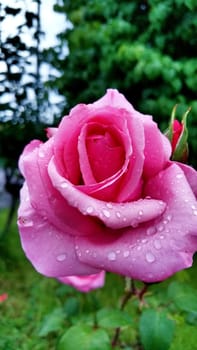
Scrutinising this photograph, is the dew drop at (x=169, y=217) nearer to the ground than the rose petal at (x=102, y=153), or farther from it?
nearer to the ground

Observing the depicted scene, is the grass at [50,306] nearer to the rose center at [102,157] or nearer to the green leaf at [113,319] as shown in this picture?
the green leaf at [113,319]

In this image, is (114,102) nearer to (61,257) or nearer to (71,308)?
(61,257)

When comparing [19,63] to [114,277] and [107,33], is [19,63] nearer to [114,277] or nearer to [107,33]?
[107,33]

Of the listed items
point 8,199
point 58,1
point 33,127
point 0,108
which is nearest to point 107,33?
point 58,1

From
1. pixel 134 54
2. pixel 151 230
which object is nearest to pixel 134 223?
pixel 151 230

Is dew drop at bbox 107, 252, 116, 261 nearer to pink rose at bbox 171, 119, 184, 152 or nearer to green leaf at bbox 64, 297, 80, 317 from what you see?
pink rose at bbox 171, 119, 184, 152

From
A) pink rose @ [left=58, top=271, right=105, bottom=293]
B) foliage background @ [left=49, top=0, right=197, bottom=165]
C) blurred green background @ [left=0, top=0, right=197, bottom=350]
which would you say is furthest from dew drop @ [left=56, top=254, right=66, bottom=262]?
foliage background @ [left=49, top=0, right=197, bottom=165]

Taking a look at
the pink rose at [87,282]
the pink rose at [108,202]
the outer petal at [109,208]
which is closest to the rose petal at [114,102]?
the pink rose at [108,202]
